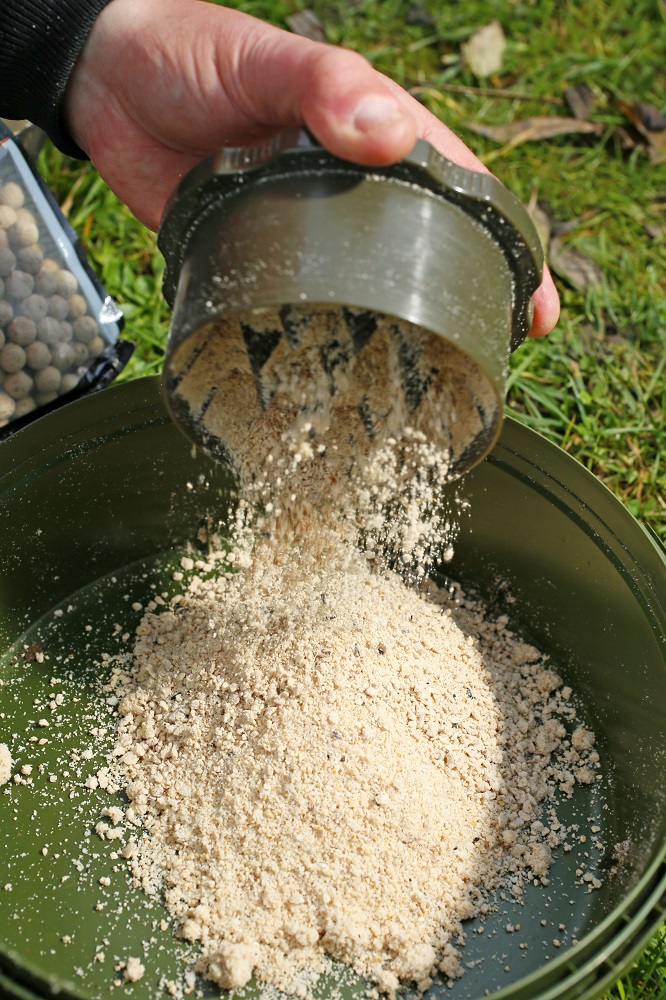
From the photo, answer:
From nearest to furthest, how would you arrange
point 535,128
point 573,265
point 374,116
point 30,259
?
1. point 374,116
2. point 30,259
3. point 573,265
4. point 535,128

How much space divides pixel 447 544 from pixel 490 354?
2.11 ft

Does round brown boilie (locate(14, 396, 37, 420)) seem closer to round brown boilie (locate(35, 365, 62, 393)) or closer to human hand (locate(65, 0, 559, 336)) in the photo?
round brown boilie (locate(35, 365, 62, 393))

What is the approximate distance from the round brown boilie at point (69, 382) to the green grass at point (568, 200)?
5.0 inches

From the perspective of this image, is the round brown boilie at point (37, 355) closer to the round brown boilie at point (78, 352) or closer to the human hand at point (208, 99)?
the round brown boilie at point (78, 352)

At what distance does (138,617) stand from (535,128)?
1.52m

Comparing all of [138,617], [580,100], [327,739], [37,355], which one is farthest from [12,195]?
[580,100]

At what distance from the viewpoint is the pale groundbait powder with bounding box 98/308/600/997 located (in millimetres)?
1150

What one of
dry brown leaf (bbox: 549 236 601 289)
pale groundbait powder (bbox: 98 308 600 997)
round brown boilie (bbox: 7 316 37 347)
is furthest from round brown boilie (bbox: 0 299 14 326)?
dry brown leaf (bbox: 549 236 601 289)

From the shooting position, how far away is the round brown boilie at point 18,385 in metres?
1.58

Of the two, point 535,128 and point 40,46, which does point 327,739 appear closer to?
point 40,46

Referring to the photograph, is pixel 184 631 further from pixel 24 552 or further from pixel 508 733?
pixel 508 733

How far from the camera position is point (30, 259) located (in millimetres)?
1597

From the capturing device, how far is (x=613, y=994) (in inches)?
48.2

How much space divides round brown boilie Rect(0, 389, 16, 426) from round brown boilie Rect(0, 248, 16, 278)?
0.19 metres
